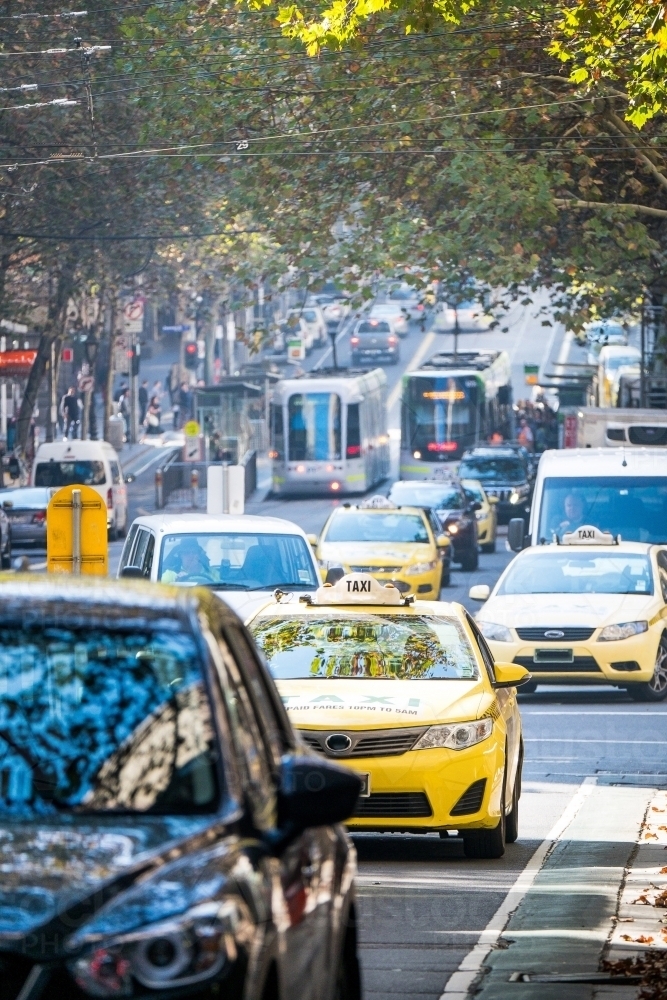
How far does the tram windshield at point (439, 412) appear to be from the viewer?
60.4m

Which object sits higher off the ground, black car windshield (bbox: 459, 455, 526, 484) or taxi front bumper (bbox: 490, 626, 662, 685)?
taxi front bumper (bbox: 490, 626, 662, 685)

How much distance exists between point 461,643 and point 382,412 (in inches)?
2024

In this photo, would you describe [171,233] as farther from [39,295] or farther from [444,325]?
[444,325]

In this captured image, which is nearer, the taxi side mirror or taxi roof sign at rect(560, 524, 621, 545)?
the taxi side mirror

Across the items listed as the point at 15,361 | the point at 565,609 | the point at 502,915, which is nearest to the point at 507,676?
the point at 502,915

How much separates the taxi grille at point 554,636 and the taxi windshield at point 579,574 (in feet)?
3.92

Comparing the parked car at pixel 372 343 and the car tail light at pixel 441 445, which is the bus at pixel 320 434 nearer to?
the car tail light at pixel 441 445

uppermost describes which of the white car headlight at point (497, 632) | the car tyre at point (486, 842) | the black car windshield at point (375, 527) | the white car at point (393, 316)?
the white car at point (393, 316)

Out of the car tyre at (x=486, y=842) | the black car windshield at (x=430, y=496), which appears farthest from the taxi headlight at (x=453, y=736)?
the black car windshield at (x=430, y=496)

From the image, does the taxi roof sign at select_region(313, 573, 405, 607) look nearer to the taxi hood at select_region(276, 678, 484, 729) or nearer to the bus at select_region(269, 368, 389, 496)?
the taxi hood at select_region(276, 678, 484, 729)

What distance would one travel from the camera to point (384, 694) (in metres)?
11.6

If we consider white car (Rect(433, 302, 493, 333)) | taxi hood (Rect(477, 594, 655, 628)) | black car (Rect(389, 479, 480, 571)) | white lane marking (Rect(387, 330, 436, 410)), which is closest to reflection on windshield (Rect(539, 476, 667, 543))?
taxi hood (Rect(477, 594, 655, 628))

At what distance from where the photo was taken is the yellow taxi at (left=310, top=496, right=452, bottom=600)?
31.2 metres

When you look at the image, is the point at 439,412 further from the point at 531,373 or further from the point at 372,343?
the point at 372,343
